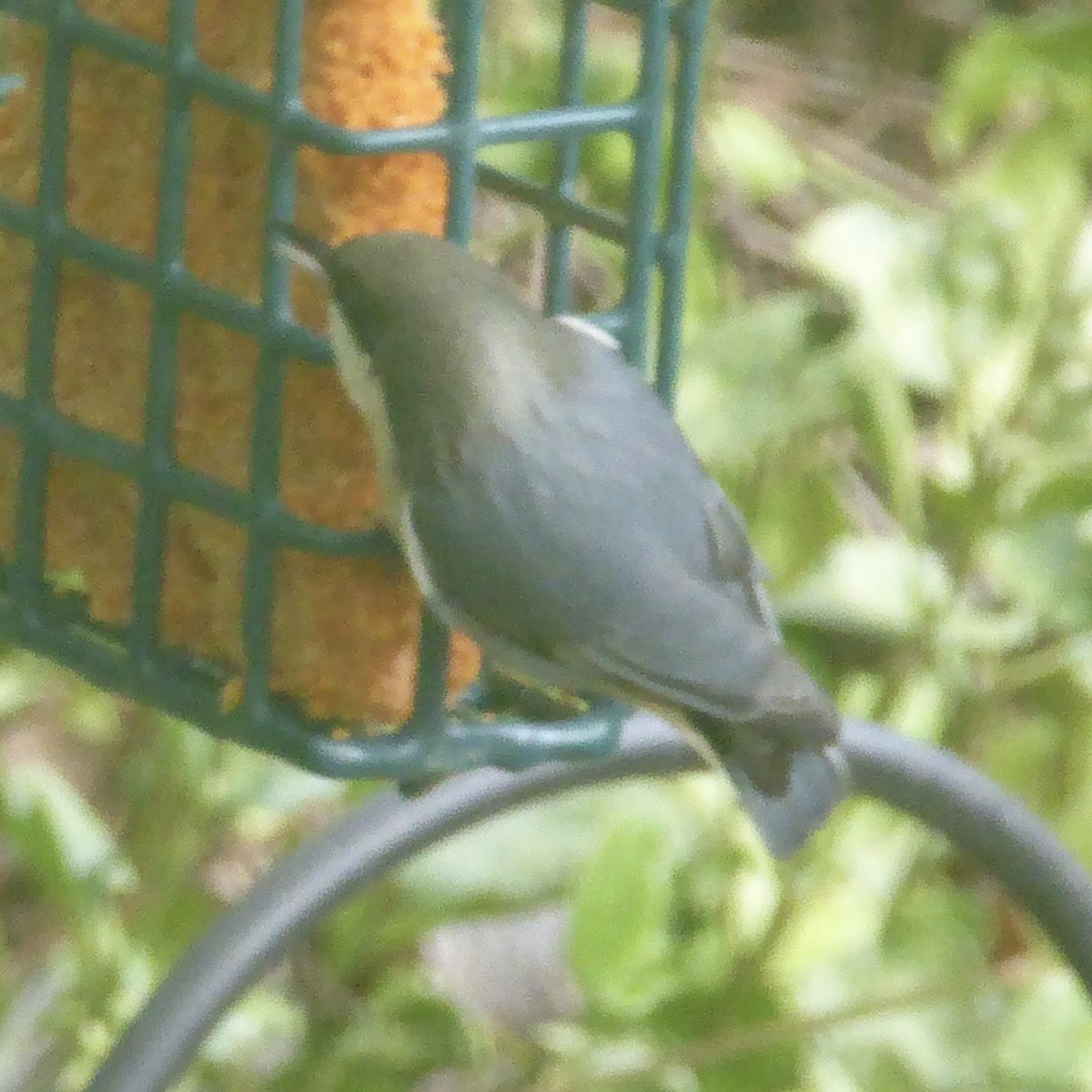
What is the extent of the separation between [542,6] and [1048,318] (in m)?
0.45

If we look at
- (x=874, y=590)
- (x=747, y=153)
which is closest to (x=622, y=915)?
(x=874, y=590)

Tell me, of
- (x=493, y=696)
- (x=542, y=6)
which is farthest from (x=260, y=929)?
(x=542, y=6)

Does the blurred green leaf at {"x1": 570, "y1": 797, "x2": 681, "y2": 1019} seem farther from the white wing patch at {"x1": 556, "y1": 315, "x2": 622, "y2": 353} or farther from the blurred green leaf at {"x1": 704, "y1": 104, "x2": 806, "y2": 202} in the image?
the blurred green leaf at {"x1": 704, "y1": 104, "x2": 806, "y2": 202}

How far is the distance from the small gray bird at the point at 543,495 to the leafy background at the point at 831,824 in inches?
13.4

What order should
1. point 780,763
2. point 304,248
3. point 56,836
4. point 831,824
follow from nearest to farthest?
1. point 304,248
2. point 780,763
3. point 56,836
4. point 831,824

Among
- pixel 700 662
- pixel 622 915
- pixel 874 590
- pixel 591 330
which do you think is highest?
pixel 591 330

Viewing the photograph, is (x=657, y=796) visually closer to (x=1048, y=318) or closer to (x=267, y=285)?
(x=1048, y=318)

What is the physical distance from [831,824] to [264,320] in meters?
0.60

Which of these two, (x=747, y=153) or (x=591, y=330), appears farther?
(x=747, y=153)

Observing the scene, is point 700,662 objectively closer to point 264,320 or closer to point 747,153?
point 264,320

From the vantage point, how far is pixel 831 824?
1.13m

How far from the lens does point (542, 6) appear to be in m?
1.37

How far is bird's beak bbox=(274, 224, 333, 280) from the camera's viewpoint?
2.12ft

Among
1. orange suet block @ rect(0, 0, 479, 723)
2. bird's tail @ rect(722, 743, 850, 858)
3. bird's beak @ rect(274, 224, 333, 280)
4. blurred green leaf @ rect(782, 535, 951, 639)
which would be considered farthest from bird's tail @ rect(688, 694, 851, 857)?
blurred green leaf @ rect(782, 535, 951, 639)
